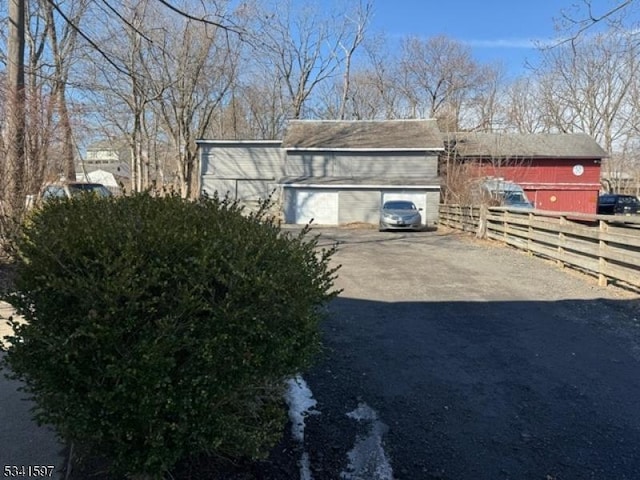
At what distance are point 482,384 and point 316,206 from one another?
22.8 metres

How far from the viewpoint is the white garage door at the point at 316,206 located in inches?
1032

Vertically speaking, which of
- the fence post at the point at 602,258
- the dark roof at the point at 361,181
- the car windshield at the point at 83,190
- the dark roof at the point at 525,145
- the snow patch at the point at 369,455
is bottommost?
the snow patch at the point at 369,455

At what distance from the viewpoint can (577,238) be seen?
8.95 m

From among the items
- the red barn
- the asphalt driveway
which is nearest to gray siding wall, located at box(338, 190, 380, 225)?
the red barn

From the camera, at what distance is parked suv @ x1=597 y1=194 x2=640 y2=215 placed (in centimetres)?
3512

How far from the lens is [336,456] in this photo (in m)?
2.78

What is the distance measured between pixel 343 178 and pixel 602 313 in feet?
70.0

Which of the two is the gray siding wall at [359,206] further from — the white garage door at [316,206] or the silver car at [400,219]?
the silver car at [400,219]

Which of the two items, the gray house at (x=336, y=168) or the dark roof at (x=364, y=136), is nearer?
the gray house at (x=336, y=168)

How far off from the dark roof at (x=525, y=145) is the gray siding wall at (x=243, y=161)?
10.8 meters

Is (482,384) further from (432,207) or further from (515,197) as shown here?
(432,207)

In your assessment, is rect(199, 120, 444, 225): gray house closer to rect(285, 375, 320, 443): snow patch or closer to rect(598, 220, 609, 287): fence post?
rect(598, 220, 609, 287): fence post

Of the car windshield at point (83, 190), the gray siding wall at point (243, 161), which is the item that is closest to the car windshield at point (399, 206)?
the gray siding wall at point (243, 161)

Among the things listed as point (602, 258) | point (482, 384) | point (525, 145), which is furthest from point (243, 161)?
point (482, 384)
